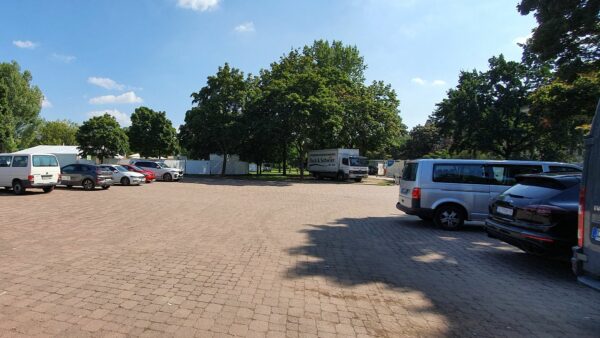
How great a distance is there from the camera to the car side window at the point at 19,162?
667 inches

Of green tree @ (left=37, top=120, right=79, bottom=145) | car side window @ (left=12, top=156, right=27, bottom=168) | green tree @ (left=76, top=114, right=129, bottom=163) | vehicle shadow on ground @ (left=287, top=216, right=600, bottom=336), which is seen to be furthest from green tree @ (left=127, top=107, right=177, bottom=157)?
vehicle shadow on ground @ (left=287, top=216, right=600, bottom=336)

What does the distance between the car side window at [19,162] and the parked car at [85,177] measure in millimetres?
4362

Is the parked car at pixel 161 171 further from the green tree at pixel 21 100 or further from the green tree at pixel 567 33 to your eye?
the green tree at pixel 21 100

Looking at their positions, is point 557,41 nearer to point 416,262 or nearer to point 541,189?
point 541,189

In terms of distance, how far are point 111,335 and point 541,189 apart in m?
6.82

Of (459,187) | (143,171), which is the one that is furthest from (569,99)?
(143,171)

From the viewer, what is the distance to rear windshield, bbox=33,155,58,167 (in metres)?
17.1

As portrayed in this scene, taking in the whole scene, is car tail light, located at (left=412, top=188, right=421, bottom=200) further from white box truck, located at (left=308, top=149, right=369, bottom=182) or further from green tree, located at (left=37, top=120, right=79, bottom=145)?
green tree, located at (left=37, top=120, right=79, bottom=145)

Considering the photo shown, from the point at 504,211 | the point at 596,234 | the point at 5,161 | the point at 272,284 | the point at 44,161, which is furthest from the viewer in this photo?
the point at 44,161

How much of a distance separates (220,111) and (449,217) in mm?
32537

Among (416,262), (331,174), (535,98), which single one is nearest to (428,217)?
(416,262)

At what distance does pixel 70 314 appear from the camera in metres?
4.12

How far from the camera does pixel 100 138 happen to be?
44.1 metres

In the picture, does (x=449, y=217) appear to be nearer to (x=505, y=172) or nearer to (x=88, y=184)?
(x=505, y=172)
